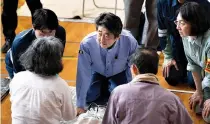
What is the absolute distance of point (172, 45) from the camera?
7.95 feet

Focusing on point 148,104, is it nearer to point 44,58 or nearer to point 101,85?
point 44,58

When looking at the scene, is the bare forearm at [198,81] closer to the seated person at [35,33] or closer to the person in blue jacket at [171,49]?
the person in blue jacket at [171,49]

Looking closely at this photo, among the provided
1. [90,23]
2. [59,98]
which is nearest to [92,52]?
[59,98]

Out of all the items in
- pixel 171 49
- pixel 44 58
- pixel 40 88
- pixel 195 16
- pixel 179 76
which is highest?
pixel 195 16

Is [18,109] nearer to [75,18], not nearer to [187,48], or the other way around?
[187,48]

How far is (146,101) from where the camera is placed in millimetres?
1423

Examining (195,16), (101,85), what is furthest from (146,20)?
(195,16)

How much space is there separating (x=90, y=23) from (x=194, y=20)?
145cm

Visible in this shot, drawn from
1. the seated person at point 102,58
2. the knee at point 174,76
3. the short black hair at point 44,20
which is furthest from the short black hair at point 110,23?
the knee at point 174,76

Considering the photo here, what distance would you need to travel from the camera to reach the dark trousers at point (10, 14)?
2635 mm

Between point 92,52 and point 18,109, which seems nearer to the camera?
point 18,109

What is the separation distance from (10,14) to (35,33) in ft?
2.41

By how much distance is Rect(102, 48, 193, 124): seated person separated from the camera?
1417 mm

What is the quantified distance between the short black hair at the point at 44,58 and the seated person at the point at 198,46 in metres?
0.71
